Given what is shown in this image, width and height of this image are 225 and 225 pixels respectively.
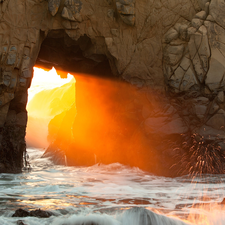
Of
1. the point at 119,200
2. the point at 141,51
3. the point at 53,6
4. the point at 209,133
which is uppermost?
the point at 53,6

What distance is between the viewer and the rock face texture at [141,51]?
8570mm

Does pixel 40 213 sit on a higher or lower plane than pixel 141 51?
lower

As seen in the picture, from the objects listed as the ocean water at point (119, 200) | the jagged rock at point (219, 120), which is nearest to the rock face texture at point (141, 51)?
the jagged rock at point (219, 120)

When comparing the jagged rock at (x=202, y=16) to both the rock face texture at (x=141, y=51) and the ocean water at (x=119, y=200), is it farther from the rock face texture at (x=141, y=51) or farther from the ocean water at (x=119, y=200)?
the ocean water at (x=119, y=200)

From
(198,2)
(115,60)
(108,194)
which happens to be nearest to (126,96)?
(115,60)

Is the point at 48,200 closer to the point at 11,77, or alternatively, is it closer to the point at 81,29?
the point at 11,77

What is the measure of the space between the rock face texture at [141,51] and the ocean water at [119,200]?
5.95 feet

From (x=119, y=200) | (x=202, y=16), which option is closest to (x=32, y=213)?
(x=119, y=200)

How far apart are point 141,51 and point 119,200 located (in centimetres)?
582

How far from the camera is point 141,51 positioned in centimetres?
Result: 978

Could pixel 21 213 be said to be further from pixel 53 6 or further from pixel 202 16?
pixel 202 16

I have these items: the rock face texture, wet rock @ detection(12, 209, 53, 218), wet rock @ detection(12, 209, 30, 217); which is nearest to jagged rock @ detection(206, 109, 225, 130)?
the rock face texture

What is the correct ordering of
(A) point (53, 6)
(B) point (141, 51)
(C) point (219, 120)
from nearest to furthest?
(A) point (53, 6), (C) point (219, 120), (B) point (141, 51)

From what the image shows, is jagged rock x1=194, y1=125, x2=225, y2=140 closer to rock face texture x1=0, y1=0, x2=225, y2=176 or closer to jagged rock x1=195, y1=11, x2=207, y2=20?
rock face texture x1=0, y1=0, x2=225, y2=176
